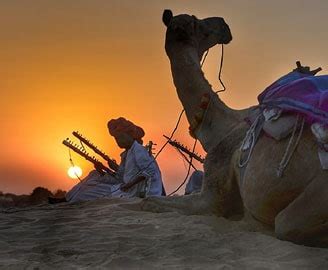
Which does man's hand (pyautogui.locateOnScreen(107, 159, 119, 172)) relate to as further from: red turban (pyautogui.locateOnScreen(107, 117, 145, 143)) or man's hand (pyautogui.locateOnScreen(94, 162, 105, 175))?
red turban (pyautogui.locateOnScreen(107, 117, 145, 143))

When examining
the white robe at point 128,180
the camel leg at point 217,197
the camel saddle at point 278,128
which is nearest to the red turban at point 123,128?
the white robe at point 128,180

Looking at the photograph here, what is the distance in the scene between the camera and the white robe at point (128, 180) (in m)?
9.83

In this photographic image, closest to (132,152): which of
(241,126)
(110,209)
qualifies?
(110,209)

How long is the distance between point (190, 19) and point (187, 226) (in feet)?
8.58

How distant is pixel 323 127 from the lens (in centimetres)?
366

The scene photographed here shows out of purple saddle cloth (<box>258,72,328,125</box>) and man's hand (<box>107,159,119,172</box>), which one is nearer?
purple saddle cloth (<box>258,72,328,125</box>)

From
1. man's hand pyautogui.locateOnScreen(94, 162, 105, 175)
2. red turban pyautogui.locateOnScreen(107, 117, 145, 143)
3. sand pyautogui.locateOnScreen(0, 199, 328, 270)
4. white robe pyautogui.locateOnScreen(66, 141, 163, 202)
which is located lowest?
sand pyautogui.locateOnScreen(0, 199, 328, 270)

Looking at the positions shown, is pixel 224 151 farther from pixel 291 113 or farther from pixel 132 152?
pixel 132 152

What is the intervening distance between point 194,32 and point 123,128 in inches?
165

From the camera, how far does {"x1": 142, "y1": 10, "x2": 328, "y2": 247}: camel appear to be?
370cm

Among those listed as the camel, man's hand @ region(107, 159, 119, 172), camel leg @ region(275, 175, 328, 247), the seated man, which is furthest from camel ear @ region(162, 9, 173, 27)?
man's hand @ region(107, 159, 119, 172)

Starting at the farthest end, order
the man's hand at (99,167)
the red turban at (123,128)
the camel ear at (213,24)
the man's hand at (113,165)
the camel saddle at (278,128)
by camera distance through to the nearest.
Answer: the man's hand at (113,165), the man's hand at (99,167), the red turban at (123,128), the camel ear at (213,24), the camel saddle at (278,128)

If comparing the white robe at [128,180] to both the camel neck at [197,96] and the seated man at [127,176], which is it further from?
the camel neck at [197,96]

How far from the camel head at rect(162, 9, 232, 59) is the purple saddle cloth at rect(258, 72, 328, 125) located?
2.23 m
